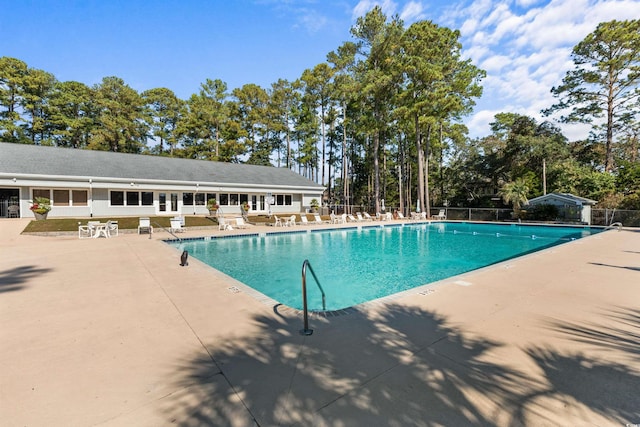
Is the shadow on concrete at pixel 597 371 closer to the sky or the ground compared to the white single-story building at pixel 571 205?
closer to the ground

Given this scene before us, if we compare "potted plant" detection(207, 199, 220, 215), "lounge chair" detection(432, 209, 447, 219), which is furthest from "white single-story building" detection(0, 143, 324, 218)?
"lounge chair" detection(432, 209, 447, 219)

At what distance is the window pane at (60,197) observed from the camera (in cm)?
1681

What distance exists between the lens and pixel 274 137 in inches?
1503

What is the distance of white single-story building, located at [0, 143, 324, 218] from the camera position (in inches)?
641

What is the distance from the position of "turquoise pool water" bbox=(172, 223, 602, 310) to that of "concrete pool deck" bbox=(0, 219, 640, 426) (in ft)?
6.52

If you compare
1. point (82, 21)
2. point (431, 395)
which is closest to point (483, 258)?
point (431, 395)

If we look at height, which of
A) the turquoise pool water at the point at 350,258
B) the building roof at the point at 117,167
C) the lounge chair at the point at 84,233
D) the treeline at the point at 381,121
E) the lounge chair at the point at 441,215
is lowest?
the turquoise pool water at the point at 350,258

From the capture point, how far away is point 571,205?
1955 centimetres

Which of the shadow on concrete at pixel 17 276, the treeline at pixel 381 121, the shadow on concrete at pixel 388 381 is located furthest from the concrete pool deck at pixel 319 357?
the treeline at pixel 381 121

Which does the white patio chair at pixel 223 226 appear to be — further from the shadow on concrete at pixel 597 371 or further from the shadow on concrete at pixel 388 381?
the shadow on concrete at pixel 597 371

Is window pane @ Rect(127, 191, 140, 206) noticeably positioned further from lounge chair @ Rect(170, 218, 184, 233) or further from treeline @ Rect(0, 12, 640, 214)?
treeline @ Rect(0, 12, 640, 214)

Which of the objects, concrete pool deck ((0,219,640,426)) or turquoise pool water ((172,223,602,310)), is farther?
turquoise pool water ((172,223,602,310))

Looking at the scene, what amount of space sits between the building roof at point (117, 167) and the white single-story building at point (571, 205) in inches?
745

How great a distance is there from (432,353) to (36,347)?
4212 mm
